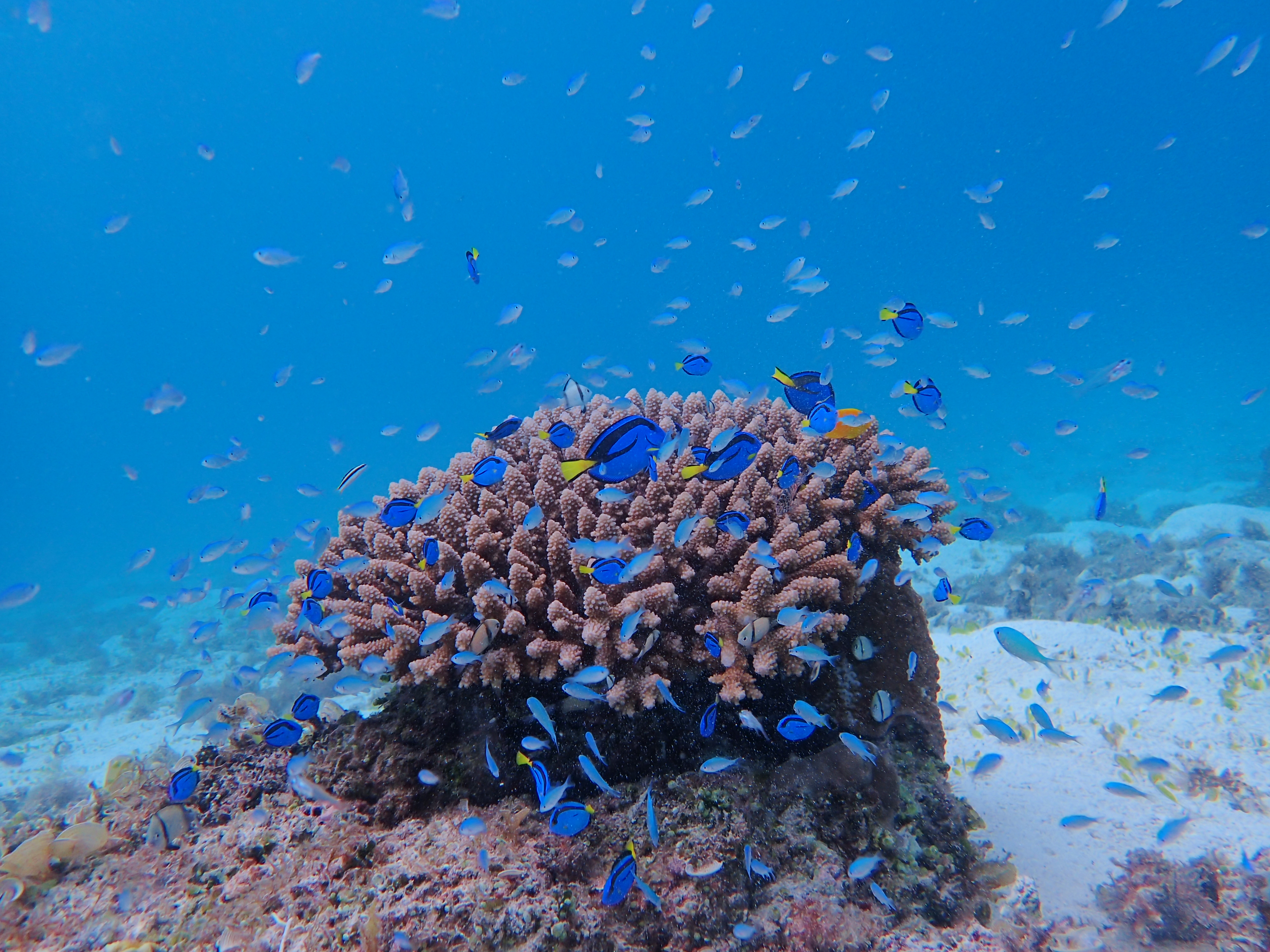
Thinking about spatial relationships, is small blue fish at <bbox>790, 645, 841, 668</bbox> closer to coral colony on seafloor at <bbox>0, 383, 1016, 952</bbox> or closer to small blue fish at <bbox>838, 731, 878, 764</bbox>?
coral colony on seafloor at <bbox>0, 383, 1016, 952</bbox>

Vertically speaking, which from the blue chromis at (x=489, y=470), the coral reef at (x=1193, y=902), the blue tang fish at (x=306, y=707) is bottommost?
the coral reef at (x=1193, y=902)

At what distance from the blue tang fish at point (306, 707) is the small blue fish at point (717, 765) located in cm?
246

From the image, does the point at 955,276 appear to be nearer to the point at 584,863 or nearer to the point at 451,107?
the point at 451,107

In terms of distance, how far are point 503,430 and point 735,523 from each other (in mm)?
1993

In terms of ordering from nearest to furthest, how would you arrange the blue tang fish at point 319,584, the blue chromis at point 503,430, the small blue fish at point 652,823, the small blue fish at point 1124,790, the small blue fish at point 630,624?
1. the small blue fish at point 652,823
2. the small blue fish at point 630,624
3. the blue tang fish at point 319,584
4. the blue chromis at point 503,430
5. the small blue fish at point 1124,790

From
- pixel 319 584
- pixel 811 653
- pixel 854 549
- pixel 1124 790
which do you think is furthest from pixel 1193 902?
pixel 319 584

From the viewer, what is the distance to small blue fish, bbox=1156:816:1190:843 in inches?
166

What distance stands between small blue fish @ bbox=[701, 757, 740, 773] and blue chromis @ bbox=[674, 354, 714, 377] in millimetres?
3275

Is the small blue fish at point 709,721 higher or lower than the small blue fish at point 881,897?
higher

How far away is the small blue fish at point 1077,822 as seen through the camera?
430cm

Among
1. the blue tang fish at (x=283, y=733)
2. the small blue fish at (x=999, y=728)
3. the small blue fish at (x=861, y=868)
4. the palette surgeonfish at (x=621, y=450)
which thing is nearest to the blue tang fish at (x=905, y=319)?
the palette surgeonfish at (x=621, y=450)

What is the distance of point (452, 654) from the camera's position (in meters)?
3.18

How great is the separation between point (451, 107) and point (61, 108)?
57.4 metres

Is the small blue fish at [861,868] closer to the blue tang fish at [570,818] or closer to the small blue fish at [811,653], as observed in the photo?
the small blue fish at [811,653]
